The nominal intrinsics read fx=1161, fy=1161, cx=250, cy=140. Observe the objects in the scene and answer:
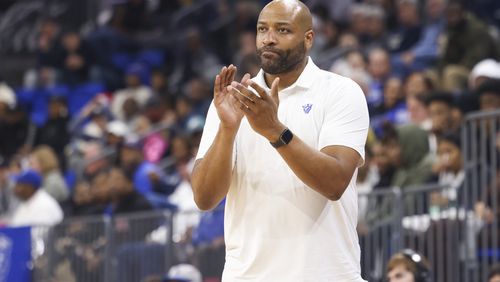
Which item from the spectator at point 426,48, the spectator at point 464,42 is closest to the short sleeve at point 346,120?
the spectator at point 464,42

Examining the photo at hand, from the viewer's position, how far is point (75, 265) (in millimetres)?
11891

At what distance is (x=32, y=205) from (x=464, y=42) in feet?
17.5

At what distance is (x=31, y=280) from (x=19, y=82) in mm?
10068

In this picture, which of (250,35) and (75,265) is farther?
(250,35)

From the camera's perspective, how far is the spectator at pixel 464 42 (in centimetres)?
1336

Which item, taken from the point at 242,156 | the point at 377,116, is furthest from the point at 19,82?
the point at 242,156

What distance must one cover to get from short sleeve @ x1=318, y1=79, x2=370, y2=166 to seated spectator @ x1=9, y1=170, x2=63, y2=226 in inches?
327

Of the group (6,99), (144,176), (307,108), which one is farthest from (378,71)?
(307,108)

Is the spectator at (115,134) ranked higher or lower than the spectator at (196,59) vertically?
lower

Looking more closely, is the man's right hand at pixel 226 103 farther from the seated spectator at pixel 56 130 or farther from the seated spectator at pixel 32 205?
the seated spectator at pixel 56 130

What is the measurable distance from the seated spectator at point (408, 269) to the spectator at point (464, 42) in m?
5.37

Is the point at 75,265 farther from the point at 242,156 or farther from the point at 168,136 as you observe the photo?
the point at 242,156

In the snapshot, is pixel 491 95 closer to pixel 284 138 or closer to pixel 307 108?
pixel 307 108

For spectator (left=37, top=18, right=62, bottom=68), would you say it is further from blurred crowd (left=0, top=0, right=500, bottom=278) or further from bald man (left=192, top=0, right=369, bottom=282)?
bald man (left=192, top=0, right=369, bottom=282)
